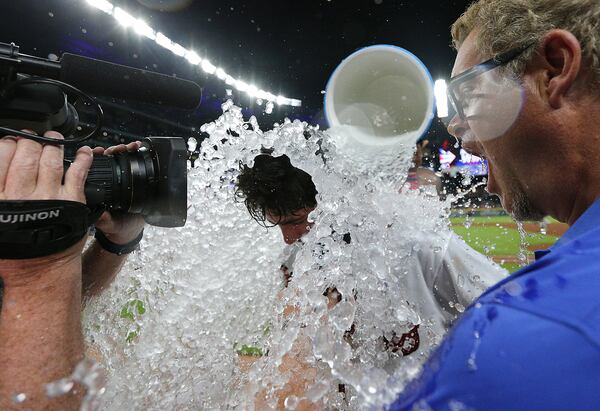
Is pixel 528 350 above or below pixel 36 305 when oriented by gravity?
above

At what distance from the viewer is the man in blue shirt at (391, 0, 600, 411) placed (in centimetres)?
49

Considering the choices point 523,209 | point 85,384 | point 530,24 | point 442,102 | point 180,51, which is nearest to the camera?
point 85,384

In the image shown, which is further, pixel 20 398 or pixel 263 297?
pixel 263 297

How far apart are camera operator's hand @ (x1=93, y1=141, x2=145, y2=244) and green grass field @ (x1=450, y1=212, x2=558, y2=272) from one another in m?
6.11

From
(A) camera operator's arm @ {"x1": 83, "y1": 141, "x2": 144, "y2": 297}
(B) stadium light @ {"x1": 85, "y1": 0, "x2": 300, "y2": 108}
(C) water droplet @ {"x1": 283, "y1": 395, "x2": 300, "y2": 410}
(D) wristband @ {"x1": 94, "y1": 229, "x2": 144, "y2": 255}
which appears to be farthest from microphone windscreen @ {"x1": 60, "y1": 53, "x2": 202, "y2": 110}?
(B) stadium light @ {"x1": 85, "y1": 0, "x2": 300, "y2": 108}

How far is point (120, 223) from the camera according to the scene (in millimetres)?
1359

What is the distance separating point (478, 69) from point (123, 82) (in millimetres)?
961

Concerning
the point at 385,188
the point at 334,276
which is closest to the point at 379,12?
the point at 385,188

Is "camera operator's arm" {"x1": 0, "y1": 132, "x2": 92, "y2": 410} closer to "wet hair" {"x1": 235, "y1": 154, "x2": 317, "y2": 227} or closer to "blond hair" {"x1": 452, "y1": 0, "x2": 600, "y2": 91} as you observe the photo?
"blond hair" {"x1": 452, "y1": 0, "x2": 600, "y2": 91}

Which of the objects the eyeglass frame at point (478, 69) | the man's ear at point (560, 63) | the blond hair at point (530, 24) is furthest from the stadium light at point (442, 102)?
the man's ear at point (560, 63)

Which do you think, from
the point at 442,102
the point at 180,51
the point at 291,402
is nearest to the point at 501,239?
the point at 442,102

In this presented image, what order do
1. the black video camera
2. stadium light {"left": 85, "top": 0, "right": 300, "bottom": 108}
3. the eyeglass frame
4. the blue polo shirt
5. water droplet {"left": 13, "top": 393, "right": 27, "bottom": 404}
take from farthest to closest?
stadium light {"left": 85, "top": 0, "right": 300, "bottom": 108}, the eyeglass frame, the black video camera, water droplet {"left": 13, "top": 393, "right": 27, "bottom": 404}, the blue polo shirt

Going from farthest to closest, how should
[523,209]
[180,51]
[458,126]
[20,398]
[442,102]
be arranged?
[180,51]
[442,102]
[458,126]
[523,209]
[20,398]

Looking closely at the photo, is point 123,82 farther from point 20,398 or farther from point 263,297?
point 263,297
